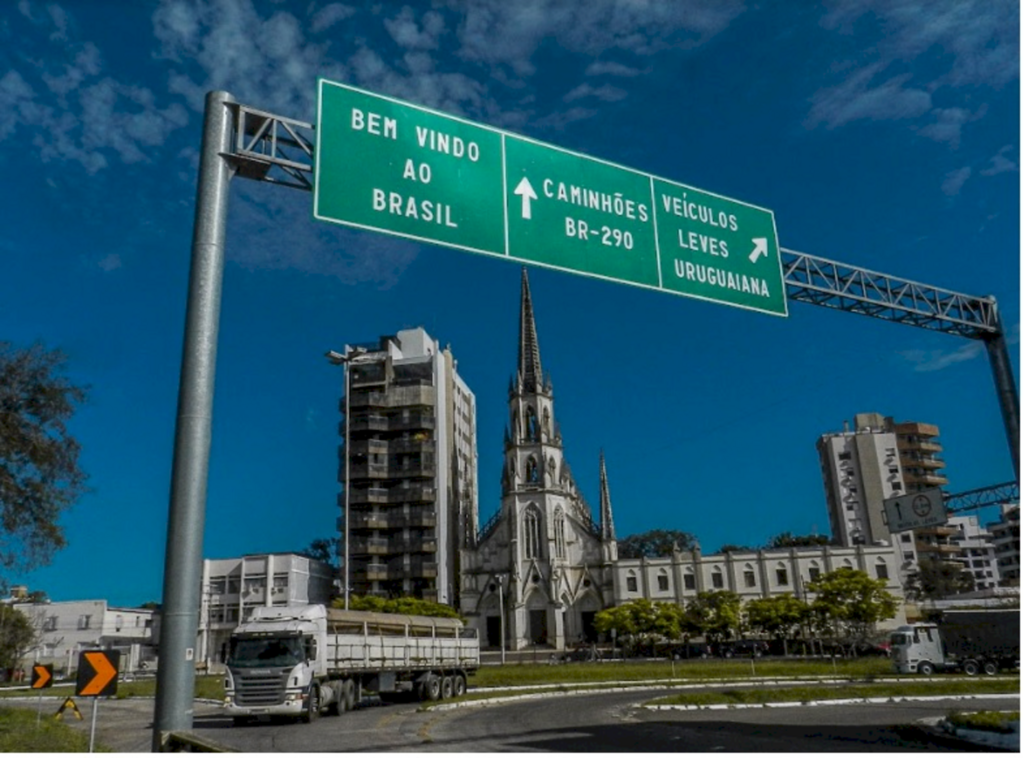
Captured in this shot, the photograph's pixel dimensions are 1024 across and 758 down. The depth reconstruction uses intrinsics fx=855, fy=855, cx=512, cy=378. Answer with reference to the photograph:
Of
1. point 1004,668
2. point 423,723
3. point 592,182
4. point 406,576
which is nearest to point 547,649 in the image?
point 406,576

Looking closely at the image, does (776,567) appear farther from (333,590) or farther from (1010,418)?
(1010,418)

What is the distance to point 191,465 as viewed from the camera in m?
8.98

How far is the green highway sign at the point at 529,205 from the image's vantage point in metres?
10.8

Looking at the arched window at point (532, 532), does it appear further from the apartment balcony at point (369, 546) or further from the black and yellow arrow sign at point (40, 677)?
the black and yellow arrow sign at point (40, 677)

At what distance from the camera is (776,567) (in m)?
87.7

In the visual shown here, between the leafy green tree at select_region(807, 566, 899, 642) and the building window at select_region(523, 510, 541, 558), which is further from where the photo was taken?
the building window at select_region(523, 510, 541, 558)

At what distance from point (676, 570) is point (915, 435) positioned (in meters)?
39.1

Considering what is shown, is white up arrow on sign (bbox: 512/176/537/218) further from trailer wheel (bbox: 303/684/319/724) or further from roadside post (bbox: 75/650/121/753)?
trailer wheel (bbox: 303/684/319/724)

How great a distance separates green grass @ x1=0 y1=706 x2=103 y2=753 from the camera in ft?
55.1

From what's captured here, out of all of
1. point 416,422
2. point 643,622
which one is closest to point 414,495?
point 416,422

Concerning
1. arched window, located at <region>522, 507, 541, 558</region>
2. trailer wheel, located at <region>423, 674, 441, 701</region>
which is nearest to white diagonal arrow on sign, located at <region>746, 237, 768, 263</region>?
trailer wheel, located at <region>423, 674, 441, 701</region>

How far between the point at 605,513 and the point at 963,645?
62.0 m

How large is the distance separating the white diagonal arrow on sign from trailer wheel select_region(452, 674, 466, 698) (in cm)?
2204

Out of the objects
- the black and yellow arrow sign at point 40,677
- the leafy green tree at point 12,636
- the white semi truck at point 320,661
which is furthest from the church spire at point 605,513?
the black and yellow arrow sign at point 40,677
